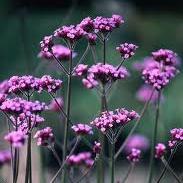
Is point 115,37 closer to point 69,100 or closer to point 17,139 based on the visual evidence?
point 69,100

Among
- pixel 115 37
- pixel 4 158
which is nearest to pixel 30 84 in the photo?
pixel 4 158

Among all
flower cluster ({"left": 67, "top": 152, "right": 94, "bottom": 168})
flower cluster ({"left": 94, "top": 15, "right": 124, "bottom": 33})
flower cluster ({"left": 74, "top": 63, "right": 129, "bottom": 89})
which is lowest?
flower cluster ({"left": 67, "top": 152, "right": 94, "bottom": 168})

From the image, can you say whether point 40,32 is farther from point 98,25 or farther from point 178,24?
point 98,25

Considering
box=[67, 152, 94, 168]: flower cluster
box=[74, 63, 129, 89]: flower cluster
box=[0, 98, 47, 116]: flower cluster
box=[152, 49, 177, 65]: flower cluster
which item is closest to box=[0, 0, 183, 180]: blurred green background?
box=[67, 152, 94, 168]: flower cluster

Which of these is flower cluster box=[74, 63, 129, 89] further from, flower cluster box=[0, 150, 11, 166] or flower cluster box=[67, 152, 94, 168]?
flower cluster box=[0, 150, 11, 166]

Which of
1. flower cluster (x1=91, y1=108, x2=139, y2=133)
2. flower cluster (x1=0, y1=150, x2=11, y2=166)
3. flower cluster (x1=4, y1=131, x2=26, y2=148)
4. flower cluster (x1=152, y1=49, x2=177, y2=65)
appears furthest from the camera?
flower cluster (x1=0, y1=150, x2=11, y2=166)

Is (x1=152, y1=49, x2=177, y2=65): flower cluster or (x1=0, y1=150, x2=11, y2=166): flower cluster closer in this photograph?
(x1=152, y1=49, x2=177, y2=65): flower cluster

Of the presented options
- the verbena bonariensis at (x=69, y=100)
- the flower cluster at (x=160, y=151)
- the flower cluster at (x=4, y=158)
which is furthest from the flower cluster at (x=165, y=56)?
the flower cluster at (x=4, y=158)

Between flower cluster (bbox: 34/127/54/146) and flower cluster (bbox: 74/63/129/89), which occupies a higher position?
flower cluster (bbox: 74/63/129/89)
